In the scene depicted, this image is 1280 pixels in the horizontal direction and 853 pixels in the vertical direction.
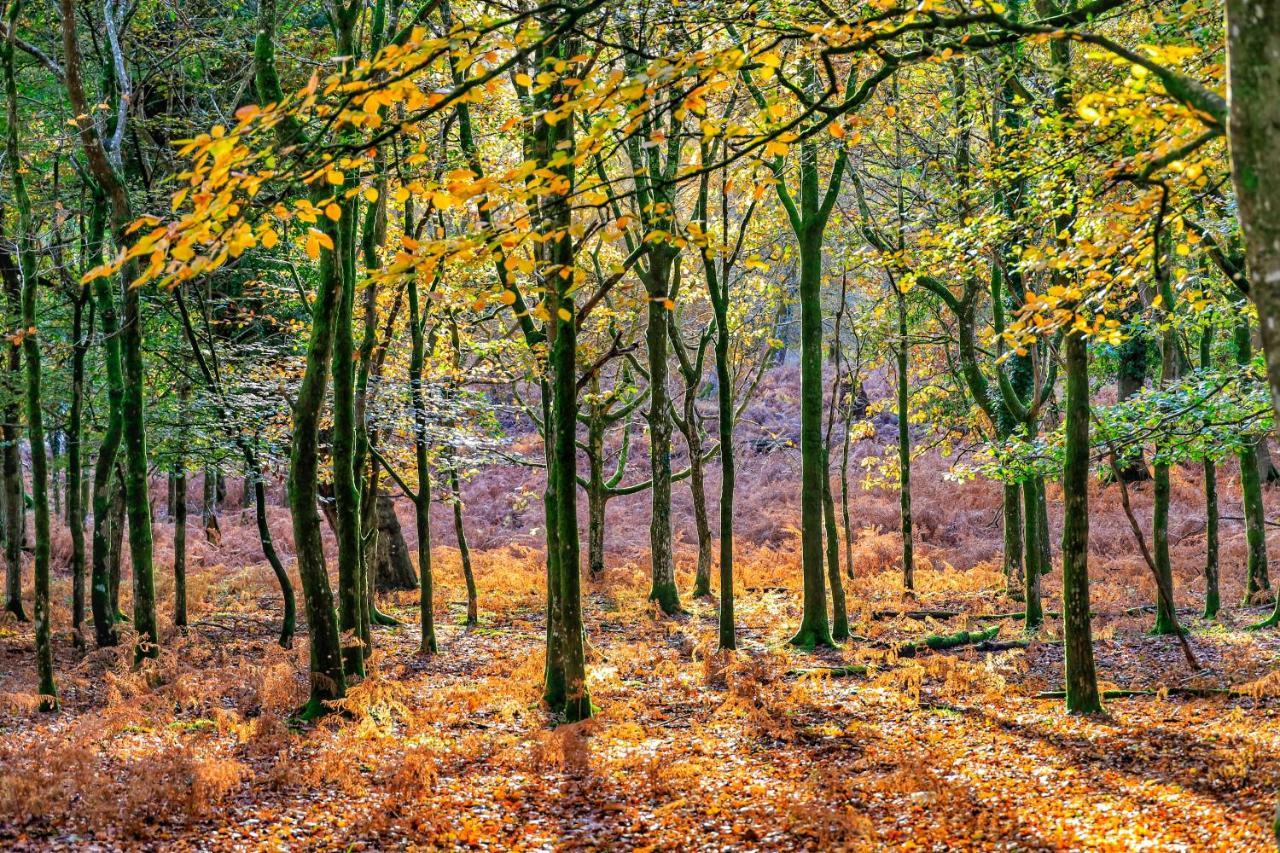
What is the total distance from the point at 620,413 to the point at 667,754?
13446 mm

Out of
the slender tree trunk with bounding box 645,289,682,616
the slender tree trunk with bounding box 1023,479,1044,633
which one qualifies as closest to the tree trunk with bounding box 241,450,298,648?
the slender tree trunk with bounding box 645,289,682,616

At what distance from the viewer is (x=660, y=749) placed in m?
8.27

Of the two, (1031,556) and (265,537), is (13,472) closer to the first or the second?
(265,537)

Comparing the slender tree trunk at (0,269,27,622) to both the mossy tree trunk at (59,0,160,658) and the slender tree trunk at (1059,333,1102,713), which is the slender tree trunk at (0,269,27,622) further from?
the slender tree trunk at (1059,333,1102,713)

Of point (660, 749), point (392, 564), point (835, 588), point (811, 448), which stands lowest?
point (660, 749)

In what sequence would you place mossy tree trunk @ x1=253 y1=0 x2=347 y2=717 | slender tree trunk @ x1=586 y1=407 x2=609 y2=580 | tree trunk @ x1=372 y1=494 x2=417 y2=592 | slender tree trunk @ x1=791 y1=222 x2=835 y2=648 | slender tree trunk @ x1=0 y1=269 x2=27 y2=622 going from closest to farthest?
mossy tree trunk @ x1=253 y1=0 x2=347 y2=717 < slender tree trunk @ x1=791 y1=222 x2=835 y2=648 < slender tree trunk @ x1=0 y1=269 x2=27 y2=622 < slender tree trunk @ x1=586 y1=407 x2=609 y2=580 < tree trunk @ x1=372 y1=494 x2=417 y2=592

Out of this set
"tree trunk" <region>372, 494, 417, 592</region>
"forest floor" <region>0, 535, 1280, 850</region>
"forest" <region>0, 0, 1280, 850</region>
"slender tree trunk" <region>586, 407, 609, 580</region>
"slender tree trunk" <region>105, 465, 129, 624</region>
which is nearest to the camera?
"forest" <region>0, 0, 1280, 850</region>

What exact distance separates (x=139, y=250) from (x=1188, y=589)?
2016cm

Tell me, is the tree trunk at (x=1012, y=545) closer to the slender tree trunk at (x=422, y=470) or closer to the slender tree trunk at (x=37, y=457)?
the slender tree trunk at (x=422, y=470)

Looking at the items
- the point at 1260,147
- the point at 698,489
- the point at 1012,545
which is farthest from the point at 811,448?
the point at 1260,147

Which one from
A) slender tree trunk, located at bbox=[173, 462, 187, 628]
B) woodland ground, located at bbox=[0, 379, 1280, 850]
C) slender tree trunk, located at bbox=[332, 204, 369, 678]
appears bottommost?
woodland ground, located at bbox=[0, 379, 1280, 850]

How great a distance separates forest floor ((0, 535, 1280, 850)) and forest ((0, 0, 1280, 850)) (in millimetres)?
59

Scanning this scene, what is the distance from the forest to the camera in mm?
4598

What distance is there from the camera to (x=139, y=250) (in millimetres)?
3217
